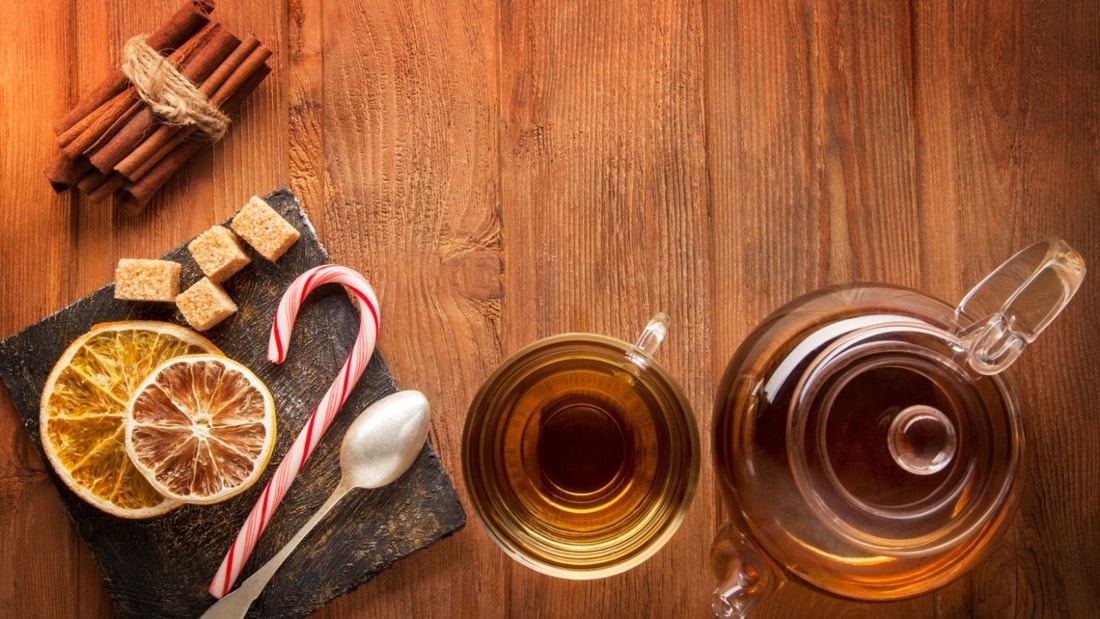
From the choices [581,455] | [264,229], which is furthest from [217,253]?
[581,455]

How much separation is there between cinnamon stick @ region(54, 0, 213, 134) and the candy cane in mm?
329

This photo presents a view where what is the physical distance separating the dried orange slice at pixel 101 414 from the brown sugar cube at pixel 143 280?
0.03 meters

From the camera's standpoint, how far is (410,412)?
961mm

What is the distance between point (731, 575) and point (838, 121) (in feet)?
1.87

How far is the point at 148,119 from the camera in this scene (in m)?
1.02

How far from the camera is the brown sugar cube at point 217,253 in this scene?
996 mm

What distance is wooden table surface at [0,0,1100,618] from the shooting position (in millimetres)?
1029

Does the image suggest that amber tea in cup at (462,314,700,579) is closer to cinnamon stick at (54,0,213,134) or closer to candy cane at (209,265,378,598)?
candy cane at (209,265,378,598)

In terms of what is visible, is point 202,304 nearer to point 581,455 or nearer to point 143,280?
point 143,280

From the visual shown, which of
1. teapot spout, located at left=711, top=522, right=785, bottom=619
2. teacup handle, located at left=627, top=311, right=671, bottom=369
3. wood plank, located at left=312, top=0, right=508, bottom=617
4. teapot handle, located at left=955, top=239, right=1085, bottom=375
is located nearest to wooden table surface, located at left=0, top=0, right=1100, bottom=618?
wood plank, located at left=312, top=0, right=508, bottom=617

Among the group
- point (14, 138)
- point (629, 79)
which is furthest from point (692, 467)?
point (14, 138)

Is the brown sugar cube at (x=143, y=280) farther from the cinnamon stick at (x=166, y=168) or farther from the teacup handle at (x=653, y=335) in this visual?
the teacup handle at (x=653, y=335)

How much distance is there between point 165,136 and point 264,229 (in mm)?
167

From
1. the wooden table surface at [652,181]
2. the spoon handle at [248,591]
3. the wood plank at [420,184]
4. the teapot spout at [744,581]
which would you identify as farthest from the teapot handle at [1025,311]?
the spoon handle at [248,591]
